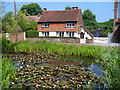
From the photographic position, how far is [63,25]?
3334 centimetres

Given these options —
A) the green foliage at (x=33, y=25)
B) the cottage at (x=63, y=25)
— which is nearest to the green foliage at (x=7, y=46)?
the cottage at (x=63, y=25)

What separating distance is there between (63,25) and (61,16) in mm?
2342

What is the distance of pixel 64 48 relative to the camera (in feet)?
48.3

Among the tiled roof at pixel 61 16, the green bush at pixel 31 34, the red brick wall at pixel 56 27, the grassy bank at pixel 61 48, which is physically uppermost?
the tiled roof at pixel 61 16

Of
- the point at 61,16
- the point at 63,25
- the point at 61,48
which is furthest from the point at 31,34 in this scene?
the point at 61,48

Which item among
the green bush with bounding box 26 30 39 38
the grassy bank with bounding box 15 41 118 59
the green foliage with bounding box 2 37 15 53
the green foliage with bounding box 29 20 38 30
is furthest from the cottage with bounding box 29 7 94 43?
the green foliage with bounding box 2 37 15 53

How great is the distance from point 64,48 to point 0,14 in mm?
6640

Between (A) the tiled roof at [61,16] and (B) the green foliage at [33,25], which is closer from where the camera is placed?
(A) the tiled roof at [61,16]

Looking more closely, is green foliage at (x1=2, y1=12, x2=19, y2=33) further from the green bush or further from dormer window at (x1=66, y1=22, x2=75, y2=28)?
dormer window at (x1=66, y1=22, x2=75, y2=28)

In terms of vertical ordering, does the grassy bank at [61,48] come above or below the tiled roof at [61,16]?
below

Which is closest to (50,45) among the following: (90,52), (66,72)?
(90,52)

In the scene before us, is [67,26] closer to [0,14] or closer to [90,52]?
[90,52]

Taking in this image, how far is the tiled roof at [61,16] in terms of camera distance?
109ft

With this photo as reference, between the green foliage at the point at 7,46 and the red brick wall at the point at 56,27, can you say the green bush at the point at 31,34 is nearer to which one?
the red brick wall at the point at 56,27
